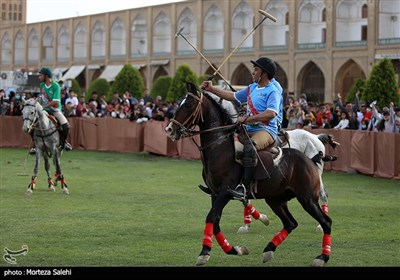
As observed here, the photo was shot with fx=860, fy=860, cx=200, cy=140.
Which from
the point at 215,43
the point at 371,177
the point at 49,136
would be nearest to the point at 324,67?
the point at 215,43

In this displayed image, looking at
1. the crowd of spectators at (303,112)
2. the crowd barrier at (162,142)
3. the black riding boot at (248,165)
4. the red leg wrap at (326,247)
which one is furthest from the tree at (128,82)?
the red leg wrap at (326,247)

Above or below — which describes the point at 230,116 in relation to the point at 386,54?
below

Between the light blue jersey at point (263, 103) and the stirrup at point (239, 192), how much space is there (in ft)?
2.65

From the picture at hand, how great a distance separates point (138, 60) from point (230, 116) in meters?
64.4

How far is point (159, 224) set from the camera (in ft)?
44.3

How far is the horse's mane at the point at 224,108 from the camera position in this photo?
10.6 meters

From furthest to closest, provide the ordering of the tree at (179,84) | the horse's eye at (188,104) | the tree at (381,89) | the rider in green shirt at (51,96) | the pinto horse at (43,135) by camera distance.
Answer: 1. the tree at (179,84)
2. the tree at (381,89)
3. the pinto horse at (43,135)
4. the rider in green shirt at (51,96)
5. the horse's eye at (188,104)

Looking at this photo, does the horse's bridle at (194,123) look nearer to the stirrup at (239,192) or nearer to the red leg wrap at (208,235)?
the stirrup at (239,192)

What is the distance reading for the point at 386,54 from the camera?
5122 cm

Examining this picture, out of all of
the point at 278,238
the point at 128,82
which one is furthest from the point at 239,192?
the point at 128,82

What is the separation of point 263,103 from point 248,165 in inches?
33.3

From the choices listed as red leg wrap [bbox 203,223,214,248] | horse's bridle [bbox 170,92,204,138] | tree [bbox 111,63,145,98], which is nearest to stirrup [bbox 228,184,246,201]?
red leg wrap [bbox 203,223,214,248]

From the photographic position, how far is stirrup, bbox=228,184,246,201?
10.1m

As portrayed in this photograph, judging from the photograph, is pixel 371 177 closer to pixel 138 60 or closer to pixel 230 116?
pixel 230 116
